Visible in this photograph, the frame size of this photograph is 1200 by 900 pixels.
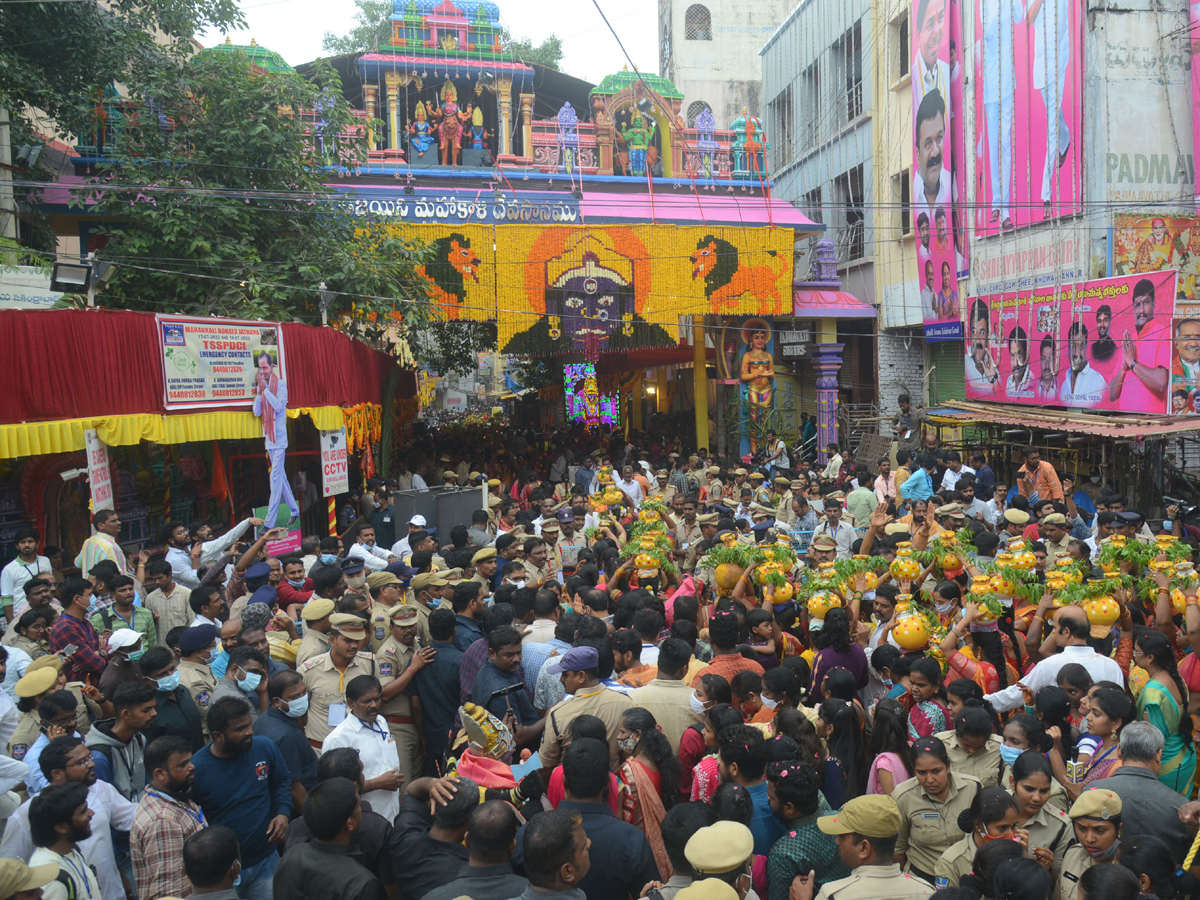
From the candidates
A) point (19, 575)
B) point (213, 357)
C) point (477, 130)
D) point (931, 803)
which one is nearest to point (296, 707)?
point (931, 803)

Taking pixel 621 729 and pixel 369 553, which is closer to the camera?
pixel 621 729

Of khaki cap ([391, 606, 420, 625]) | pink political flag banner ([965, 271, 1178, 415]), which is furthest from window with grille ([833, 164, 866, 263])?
khaki cap ([391, 606, 420, 625])

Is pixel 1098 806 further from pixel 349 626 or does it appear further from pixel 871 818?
pixel 349 626

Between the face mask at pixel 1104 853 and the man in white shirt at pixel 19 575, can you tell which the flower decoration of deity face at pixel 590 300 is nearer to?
the man in white shirt at pixel 19 575

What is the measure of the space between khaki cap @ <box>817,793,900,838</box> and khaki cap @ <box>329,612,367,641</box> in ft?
9.76

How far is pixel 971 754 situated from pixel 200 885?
10.7 feet

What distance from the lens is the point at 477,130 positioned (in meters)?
23.0

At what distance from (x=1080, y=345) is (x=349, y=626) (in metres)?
13.8


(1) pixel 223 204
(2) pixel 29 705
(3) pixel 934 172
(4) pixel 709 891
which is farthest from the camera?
(3) pixel 934 172

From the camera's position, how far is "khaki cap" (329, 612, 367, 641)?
524cm

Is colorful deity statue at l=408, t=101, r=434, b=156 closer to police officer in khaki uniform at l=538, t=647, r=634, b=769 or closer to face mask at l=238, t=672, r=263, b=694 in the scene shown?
face mask at l=238, t=672, r=263, b=694

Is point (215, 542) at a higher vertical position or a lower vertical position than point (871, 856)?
higher

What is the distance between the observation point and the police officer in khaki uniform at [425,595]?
6375 millimetres

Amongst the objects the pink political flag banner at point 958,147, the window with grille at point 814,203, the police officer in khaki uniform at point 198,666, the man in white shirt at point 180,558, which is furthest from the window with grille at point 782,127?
the police officer in khaki uniform at point 198,666
